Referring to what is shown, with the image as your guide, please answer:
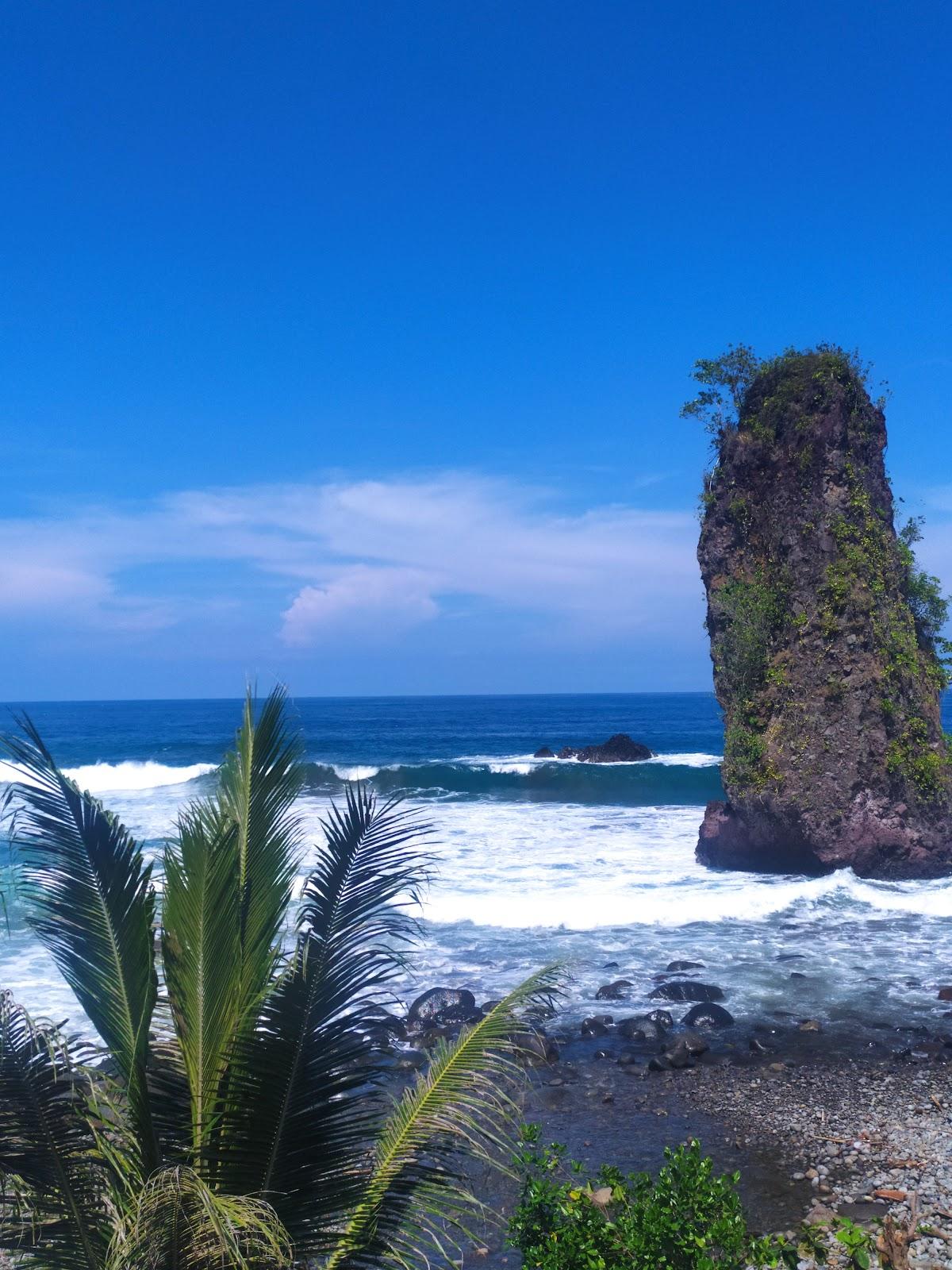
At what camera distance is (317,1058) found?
4590mm

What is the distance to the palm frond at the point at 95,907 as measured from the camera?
4.34 metres

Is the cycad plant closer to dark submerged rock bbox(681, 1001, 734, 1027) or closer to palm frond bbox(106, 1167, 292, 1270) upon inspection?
palm frond bbox(106, 1167, 292, 1270)

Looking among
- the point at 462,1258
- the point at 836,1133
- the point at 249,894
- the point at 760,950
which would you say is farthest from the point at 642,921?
the point at 249,894

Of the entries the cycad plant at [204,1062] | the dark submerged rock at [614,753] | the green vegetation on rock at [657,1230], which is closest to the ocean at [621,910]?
the cycad plant at [204,1062]

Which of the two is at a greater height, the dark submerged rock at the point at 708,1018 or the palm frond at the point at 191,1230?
the palm frond at the point at 191,1230

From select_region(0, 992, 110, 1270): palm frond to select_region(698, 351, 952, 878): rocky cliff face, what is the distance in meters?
18.5

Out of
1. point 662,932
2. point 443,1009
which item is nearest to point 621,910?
point 662,932

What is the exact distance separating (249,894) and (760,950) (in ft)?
43.5

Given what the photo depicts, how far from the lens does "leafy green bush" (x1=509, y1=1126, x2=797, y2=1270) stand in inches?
213

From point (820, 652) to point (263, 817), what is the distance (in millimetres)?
18065

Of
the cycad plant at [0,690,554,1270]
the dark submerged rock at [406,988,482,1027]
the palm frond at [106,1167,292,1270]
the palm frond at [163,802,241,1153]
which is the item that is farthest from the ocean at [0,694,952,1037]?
the palm frond at [106,1167,292,1270]

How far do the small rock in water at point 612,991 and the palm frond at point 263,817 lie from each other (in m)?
9.70

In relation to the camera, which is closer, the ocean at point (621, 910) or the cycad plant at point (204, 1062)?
the cycad plant at point (204, 1062)

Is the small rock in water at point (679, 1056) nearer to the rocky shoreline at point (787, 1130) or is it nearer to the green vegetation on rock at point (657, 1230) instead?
the rocky shoreline at point (787, 1130)
